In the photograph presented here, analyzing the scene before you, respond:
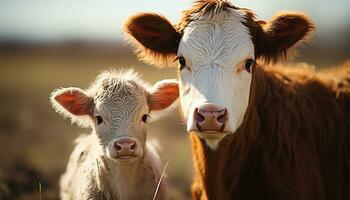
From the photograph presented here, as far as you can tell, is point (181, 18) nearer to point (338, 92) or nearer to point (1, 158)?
point (338, 92)

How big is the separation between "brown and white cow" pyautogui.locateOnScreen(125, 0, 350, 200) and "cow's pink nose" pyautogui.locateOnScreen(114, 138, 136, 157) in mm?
666

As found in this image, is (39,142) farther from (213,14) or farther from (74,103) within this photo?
(213,14)

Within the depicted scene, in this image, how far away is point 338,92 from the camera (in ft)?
24.4

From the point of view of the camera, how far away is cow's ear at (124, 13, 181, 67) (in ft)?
21.7

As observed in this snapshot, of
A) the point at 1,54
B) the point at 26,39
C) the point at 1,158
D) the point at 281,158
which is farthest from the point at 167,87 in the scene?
the point at 26,39

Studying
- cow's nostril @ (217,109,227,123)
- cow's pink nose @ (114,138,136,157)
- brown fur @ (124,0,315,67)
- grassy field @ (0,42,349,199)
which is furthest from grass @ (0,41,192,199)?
cow's nostril @ (217,109,227,123)

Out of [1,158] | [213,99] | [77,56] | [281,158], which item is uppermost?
[213,99]

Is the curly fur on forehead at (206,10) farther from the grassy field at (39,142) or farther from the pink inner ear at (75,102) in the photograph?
the pink inner ear at (75,102)

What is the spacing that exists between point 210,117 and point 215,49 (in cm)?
93

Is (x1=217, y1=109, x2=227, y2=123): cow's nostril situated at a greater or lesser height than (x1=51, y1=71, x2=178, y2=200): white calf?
greater

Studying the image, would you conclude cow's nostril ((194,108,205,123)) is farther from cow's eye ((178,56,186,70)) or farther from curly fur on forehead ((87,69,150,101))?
curly fur on forehead ((87,69,150,101))

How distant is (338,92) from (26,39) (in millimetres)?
56359

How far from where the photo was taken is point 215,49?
5.95 meters

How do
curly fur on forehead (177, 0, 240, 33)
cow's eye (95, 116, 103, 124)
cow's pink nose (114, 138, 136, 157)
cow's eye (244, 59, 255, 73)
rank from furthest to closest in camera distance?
cow's eye (95, 116, 103, 124) < cow's pink nose (114, 138, 136, 157) < curly fur on forehead (177, 0, 240, 33) < cow's eye (244, 59, 255, 73)
